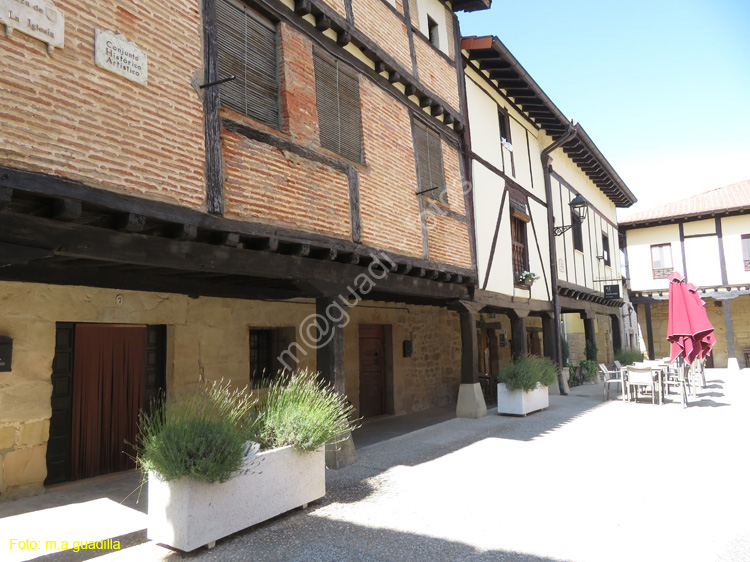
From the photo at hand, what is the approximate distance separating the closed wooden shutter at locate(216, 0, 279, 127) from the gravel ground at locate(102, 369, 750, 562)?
12.2ft

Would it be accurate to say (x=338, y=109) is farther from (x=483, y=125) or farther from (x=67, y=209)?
(x=483, y=125)

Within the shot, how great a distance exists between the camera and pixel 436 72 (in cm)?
841

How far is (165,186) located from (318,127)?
7.25ft

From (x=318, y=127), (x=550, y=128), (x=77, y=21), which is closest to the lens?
(x=77, y=21)

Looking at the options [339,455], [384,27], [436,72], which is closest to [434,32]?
[436,72]

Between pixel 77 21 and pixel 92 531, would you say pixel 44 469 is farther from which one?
pixel 77 21

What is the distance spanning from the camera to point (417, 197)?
24.1 ft

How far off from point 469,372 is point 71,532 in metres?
6.31

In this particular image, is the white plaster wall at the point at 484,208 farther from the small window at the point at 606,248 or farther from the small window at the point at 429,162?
the small window at the point at 606,248

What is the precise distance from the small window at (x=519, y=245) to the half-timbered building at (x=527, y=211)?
0.02m

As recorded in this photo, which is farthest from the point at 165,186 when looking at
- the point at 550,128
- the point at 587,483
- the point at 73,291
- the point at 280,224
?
the point at 550,128

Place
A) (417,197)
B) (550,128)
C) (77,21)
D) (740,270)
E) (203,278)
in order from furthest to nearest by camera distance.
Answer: (740,270), (550,128), (417,197), (203,278), (77,21)

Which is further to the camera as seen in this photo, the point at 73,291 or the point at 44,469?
the point at 73,291

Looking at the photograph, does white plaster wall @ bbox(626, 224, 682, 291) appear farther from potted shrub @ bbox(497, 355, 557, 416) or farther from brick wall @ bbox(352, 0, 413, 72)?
brick wall @ bbox(352, 0, 413, 72)
